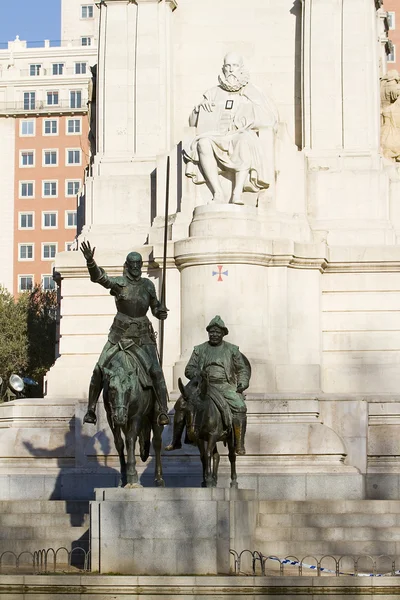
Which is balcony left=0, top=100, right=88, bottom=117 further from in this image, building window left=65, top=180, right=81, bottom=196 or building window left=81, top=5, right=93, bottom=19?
building window left=81, top=5, right=93, bottom=19

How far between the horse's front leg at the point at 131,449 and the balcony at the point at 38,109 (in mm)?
76963

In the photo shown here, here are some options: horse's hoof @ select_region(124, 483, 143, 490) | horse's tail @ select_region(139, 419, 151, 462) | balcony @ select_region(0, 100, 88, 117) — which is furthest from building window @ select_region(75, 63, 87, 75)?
horse's hoof @ select_region(124, 483, 143, 490)

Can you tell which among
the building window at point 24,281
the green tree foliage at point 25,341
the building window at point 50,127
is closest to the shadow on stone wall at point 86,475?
the green tree foliage at point 25,341

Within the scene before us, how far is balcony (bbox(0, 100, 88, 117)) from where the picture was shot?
3932 inches

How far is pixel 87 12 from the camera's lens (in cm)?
11994

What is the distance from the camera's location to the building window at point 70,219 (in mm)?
97312

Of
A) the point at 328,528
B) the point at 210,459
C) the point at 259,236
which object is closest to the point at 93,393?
the point at 210,459

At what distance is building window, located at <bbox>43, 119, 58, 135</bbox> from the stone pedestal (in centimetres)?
7796

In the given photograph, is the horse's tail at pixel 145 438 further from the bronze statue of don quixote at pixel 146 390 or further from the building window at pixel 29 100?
the building window at pixel 29 100

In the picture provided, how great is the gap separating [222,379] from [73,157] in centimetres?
7488

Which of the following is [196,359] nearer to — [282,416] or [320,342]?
[282,416]

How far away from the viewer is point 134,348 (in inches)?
947

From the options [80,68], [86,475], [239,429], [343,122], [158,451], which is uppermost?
[80,68]

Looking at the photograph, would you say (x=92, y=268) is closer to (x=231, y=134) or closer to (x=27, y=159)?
(x=231, y=134)
